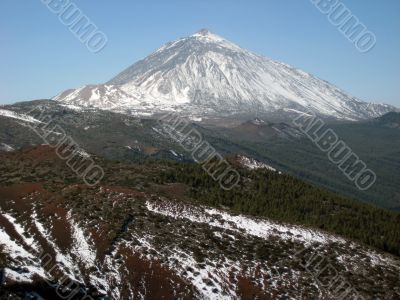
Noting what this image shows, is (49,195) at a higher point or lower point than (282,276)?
lower

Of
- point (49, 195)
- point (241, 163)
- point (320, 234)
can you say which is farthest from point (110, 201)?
point (241, 163)

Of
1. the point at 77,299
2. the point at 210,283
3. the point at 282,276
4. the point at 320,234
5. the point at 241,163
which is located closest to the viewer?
the point at 77,299

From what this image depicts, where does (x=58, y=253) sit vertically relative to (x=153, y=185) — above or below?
below

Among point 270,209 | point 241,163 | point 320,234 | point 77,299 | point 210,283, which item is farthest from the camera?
point 241,163

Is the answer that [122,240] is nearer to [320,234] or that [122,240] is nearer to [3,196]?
[3,196]

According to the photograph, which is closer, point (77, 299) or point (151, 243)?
point (77, 299)

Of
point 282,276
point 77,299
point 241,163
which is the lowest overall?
point 77,299

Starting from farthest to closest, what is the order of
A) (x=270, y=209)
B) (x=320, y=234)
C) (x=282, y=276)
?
(x=270, y=209), (x=320, y=234), (x=282, y=276)

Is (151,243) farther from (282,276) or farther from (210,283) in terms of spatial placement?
(282,276)

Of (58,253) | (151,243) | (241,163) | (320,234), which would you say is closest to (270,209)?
(320,234)
